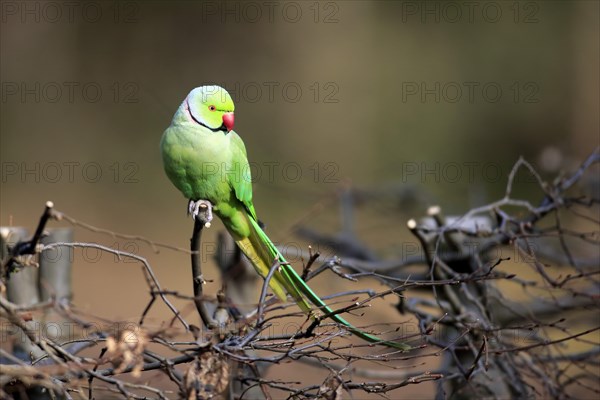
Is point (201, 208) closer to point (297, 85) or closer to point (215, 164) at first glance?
point (215, 164)

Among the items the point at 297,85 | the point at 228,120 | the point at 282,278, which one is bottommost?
the point at 282,278

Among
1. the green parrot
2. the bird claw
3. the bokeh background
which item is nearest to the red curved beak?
the green parrot

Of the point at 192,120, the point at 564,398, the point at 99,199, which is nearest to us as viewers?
the point at 192,120

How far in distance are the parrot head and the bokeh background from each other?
553 cm

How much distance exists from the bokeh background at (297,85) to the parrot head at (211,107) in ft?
18.1

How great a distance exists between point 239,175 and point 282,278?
0.33 m

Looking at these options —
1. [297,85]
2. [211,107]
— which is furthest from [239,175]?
[297,85]

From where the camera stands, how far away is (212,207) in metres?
1.96

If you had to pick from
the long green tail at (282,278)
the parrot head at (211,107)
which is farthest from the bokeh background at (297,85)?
the parrot head at (211,107)

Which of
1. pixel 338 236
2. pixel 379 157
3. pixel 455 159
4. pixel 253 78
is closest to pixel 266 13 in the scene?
pixel 253 78

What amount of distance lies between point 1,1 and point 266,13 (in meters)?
2.92

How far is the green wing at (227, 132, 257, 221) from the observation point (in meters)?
1.92

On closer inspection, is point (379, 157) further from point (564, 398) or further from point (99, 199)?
point (564, 398)

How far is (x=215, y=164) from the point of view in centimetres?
188
